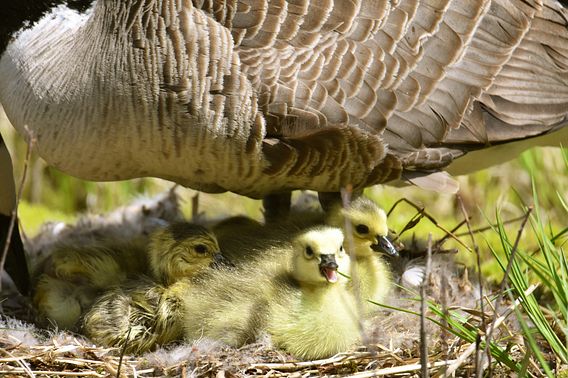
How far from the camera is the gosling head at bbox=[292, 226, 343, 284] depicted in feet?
11.5

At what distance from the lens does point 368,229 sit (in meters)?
3.86

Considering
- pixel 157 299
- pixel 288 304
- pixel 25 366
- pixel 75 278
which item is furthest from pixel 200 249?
pixel 25 366

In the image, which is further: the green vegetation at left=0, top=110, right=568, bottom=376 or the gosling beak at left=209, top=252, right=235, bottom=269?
the green vegetation at left=0, top=110, right=568, bottom=376

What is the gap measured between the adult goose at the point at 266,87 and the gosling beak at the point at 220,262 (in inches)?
12.5

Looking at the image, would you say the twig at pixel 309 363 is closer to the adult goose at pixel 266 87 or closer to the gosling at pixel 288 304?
the gosling at pixel 288 304

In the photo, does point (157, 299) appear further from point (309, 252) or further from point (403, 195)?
point (403, 195)

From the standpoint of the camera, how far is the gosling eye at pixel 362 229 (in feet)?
12.7

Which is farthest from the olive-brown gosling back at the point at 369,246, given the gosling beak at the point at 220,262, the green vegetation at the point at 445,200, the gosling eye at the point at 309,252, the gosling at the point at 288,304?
the green vegetation at the point at 445,200

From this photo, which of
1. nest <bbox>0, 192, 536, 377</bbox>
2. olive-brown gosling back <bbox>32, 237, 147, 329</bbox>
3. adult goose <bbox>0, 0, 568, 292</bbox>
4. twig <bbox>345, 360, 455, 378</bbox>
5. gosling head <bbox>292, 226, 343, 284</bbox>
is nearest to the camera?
twig <bbox>345, 360, 455, 378</bbox>

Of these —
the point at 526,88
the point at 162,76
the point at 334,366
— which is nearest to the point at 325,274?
the point at 334,366

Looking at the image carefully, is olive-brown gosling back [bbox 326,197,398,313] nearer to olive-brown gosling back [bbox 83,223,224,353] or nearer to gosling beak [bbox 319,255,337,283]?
gosling beak [bbox 319,255,337,283]

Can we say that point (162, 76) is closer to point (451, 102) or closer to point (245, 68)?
point (245, 68)

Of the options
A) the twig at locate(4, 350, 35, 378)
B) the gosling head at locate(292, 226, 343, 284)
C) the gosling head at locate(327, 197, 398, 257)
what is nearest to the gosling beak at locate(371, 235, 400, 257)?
the gosling head at locate(327, 197, 398, 257)

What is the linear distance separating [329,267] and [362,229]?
17.3 inches
